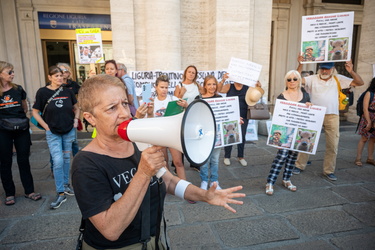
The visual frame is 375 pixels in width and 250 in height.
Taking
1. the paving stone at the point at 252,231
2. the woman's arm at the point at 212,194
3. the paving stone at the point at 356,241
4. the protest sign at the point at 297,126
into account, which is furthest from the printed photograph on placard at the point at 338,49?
the woman's arm at the point at 212,194

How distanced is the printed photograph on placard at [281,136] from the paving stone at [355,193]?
1087 millimetres

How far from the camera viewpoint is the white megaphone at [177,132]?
3.58 ft

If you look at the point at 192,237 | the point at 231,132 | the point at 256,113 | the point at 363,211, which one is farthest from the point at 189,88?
the point at 363,211

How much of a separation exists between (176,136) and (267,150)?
5401 mm

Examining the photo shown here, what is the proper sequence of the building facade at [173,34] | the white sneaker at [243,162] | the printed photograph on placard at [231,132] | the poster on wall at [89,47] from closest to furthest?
the printed photograph on placard at [231,132] < the white sneaker at [243,162] < the poster on wall at [89,47] < the building facade at [173,34]

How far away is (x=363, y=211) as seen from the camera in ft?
10.6

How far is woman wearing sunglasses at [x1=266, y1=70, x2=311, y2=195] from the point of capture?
376 centimetres

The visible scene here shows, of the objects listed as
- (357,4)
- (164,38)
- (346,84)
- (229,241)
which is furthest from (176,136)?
(357,4)

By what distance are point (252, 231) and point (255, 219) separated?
0.87 feet

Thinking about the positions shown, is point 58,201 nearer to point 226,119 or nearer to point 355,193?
point 226,119

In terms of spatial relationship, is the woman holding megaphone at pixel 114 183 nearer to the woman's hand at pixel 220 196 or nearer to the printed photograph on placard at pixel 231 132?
the woman's hand at pixel 220 196

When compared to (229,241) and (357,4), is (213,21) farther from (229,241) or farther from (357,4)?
(357,4)

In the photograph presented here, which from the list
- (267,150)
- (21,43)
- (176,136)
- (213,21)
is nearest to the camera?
(176,136)

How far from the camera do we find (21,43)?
982 cm
